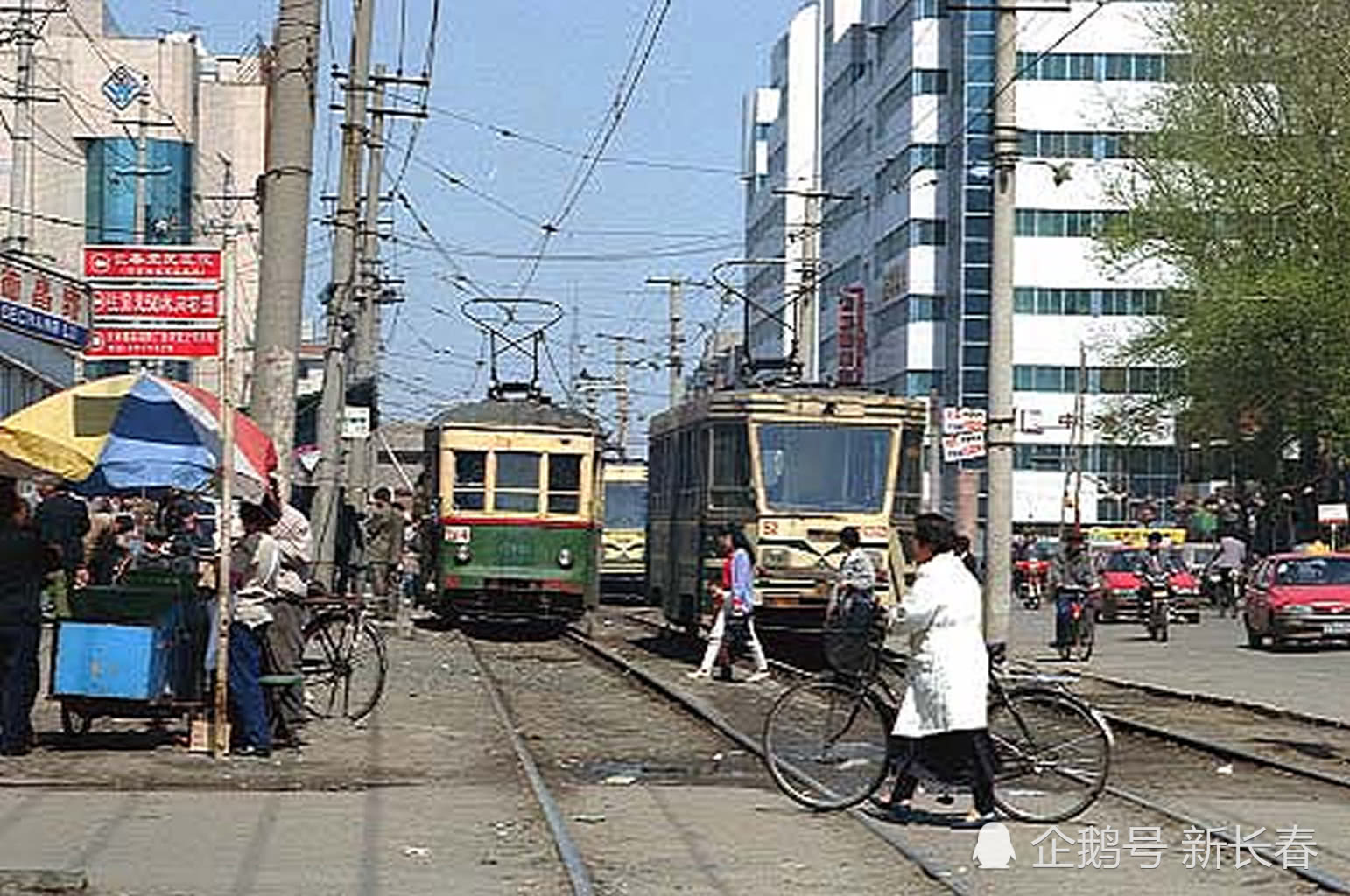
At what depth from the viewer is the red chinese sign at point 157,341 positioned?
15945 mm

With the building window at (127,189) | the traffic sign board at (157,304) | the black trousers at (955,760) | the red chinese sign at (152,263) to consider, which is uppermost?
the building window at (127,189)

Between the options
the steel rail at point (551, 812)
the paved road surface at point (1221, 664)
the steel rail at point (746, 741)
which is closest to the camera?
the steel rail at point (551, 812)

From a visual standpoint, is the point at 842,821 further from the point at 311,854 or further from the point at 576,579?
the point at 576,579

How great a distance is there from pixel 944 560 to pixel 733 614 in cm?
1323

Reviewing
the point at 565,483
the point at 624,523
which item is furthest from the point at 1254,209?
the point at 565,483

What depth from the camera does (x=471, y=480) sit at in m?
36.9

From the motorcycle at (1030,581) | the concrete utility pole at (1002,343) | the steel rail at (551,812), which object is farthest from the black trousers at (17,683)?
the motorcycle at (1030,581)

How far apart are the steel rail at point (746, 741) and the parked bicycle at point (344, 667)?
9.05 feet

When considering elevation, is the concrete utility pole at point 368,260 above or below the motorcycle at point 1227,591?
above

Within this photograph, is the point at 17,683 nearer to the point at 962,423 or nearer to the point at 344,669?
the point at 344,669

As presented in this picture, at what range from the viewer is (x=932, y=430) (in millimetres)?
31156

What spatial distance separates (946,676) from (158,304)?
18.5 feet

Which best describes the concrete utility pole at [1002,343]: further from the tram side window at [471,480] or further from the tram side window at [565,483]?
the tram side window at [471,480]

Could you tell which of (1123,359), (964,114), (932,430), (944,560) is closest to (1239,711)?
(932,430)
